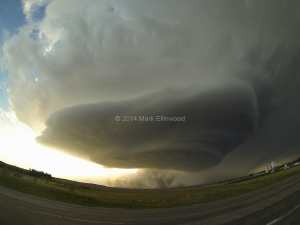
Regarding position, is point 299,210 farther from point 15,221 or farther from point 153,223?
point 15,221

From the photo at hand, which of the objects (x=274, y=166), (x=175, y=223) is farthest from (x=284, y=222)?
(x=274, y=166)

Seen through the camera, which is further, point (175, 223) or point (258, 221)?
point (175, 223)

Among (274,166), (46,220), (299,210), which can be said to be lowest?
(46,220)

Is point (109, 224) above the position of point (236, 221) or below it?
below

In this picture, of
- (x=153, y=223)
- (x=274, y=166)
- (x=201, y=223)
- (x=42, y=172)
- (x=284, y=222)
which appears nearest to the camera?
(x=284, y=222)

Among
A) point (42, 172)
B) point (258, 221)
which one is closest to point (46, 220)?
point (258, 221)

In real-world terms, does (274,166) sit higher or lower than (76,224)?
higher

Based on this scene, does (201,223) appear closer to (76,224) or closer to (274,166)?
(76,224)

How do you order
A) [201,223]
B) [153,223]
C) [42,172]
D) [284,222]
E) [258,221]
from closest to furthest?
[284,222] → [258,221] → [201,223] → [153,223] → [42,172]

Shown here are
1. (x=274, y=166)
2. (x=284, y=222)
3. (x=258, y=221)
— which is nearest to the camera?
(x=284, y=222)
